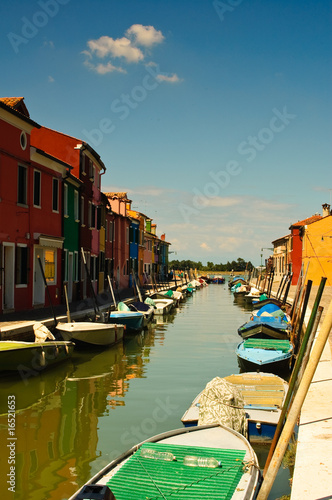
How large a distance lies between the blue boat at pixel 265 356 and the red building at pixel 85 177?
12.8m

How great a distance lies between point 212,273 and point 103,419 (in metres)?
135

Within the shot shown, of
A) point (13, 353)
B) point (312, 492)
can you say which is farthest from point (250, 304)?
point (312, 492)

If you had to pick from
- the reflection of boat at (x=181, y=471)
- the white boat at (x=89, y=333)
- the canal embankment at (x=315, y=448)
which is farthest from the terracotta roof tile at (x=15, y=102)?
the reflection of boat at (x=181, y=471)

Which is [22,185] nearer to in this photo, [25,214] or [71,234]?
[25,214]

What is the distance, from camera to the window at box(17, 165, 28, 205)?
18.6 m

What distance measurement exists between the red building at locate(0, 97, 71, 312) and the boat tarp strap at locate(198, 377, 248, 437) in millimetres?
10875

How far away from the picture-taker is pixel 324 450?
6.37 m

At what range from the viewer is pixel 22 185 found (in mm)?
18875

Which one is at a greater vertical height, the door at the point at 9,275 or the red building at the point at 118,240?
the red building at the point at 118,240

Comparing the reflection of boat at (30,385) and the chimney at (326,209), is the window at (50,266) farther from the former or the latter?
the chimney at (326,209)

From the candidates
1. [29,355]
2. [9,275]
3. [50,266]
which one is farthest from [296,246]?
[29,355]

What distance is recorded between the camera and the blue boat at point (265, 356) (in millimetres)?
14047

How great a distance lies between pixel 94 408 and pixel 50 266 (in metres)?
11.6

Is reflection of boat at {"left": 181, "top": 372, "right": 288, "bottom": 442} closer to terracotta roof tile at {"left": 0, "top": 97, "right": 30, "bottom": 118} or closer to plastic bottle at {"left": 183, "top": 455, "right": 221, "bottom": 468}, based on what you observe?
plastic bottle at {"left": 183, "top": 455, "right": 221, "bottom": 468}
